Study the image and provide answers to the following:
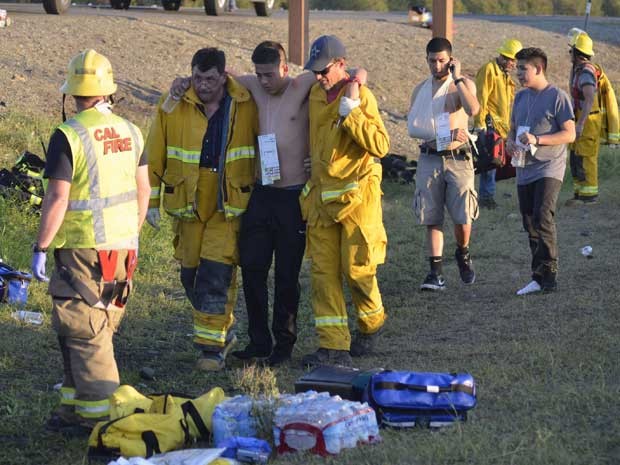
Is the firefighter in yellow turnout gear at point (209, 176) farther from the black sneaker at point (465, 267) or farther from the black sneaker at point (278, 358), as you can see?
the black sneaker at point (465, 267)

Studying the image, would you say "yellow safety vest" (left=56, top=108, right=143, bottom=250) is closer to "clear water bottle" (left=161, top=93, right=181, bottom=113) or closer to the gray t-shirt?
"clear water bottle" (left=161, top=93, right=181, bottom=113)

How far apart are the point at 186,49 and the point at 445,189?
33.5ft

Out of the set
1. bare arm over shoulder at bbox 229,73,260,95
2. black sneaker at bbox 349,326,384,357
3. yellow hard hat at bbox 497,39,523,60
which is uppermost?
yellow hard hat at bbox 497,39,523,60

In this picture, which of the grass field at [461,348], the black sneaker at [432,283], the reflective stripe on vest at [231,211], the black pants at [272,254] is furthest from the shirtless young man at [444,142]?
the reflective stripe on vest at [231,211]

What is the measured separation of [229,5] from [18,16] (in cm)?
719

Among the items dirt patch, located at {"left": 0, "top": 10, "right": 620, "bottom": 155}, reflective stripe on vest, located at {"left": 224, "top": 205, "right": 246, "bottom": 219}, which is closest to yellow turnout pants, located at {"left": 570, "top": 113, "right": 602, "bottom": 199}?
dirt patch, located at {"left": 0, "top": 10, "right": 620, "bottom": 155}

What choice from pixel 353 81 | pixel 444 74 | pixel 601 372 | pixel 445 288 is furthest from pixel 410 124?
pixel 601 372

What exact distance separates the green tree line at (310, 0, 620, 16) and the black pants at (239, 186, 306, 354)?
3017 centimetres

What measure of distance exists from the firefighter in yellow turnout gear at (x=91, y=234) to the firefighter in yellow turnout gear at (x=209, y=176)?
3.47ft

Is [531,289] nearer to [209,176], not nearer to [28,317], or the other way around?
[209,176]

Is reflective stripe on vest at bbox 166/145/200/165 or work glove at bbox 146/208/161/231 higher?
reflective stripe on vest at bbox 166/145/200/165

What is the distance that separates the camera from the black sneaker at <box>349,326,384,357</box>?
24.2 ft

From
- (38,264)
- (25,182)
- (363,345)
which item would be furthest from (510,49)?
(38,264)

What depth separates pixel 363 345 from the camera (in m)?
7.41
